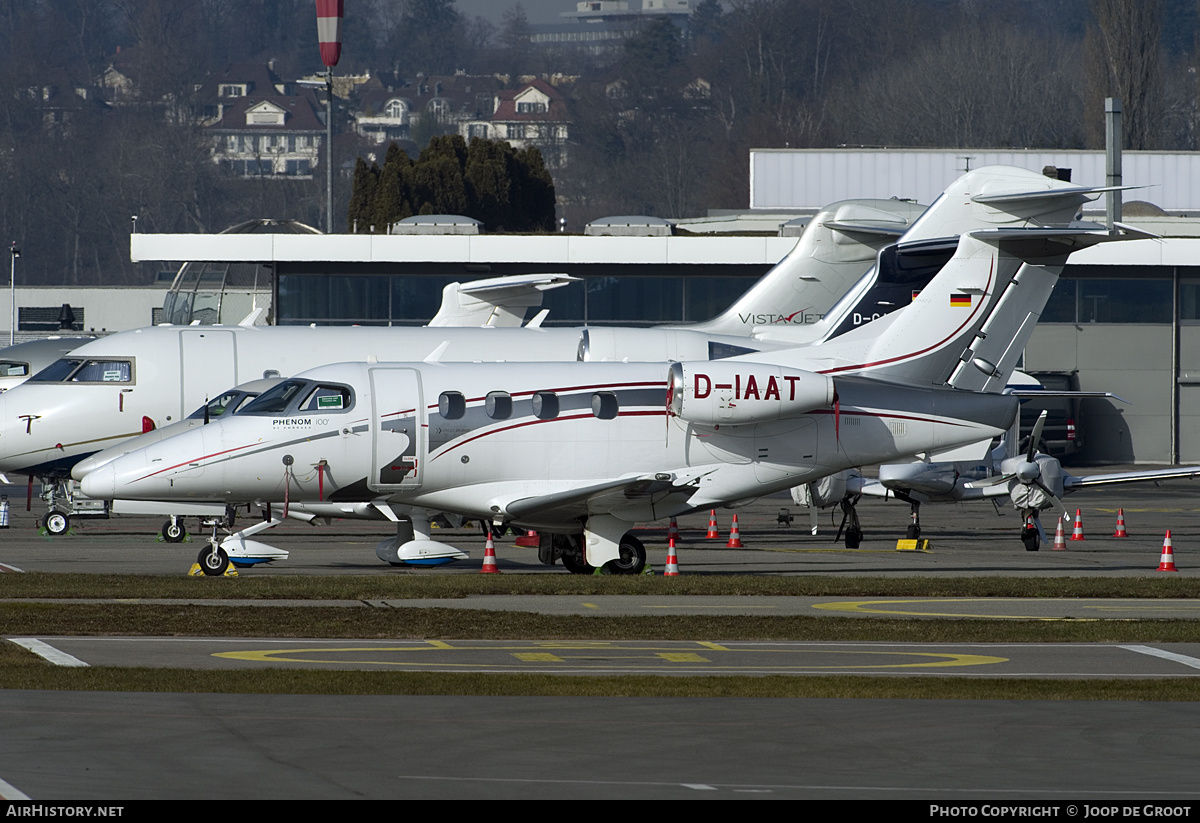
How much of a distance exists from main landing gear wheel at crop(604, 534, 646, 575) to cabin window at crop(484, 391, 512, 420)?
2.56 meters

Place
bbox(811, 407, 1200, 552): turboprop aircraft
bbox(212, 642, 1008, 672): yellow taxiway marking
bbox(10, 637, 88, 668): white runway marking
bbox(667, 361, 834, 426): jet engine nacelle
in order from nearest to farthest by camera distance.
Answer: bbox(10, 637, 88, 668): white runway marking
bbox(212, 642, 1008, 672): yellow taxiway marking
bbox(667, 361, 834, 426): jet engine nacelle
bbox(811, 407, 1200, 552): turboprop aircraft

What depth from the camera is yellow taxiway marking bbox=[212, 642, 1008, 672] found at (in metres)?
16.3

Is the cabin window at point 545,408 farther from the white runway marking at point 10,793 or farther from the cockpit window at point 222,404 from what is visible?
the white runway marking at point 10,793

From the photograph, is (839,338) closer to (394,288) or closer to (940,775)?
(940,775)

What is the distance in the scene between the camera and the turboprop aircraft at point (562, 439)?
23953 mm

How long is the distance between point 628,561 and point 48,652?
10426mm

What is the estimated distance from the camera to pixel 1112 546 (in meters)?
32.1

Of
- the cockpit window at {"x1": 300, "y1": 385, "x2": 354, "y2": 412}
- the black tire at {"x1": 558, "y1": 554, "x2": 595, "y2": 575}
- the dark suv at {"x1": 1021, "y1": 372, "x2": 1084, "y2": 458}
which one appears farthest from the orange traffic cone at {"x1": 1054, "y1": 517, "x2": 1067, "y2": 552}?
the dark suv at {"x1": 1021, "y1": 372, "x2": 1084, "y2": 458}

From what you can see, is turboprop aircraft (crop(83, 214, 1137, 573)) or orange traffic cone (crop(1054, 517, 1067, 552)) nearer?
turboprop aircraft (crop(83, 214, 1137, 573))

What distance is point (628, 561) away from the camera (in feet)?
81.8

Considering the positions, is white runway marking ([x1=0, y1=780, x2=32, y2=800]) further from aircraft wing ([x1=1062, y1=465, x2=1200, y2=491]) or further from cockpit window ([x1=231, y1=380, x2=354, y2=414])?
aircraft wing ([x1=1062, y1=465, x2=1200, y2=491])

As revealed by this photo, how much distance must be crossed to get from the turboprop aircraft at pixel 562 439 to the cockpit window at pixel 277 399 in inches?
1.1

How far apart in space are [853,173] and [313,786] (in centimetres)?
6099

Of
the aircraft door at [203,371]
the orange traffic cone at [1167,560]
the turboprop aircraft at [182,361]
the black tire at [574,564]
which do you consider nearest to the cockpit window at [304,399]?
the black tire at [574,564]
